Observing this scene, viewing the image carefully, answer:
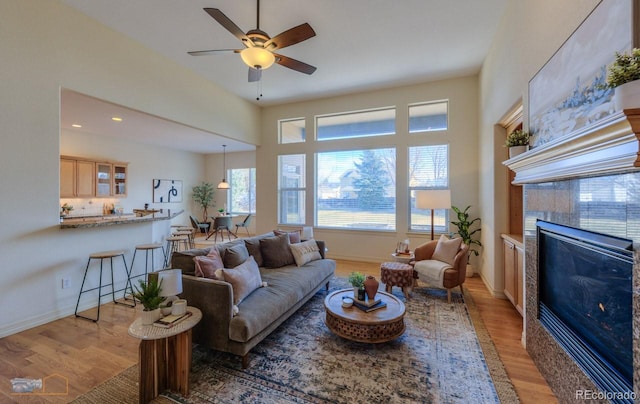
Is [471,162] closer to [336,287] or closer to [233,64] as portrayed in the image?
[336,287]

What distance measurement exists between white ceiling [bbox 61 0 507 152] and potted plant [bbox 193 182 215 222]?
4.91 metres

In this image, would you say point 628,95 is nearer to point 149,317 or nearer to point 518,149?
point 518,149

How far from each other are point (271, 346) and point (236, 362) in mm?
335

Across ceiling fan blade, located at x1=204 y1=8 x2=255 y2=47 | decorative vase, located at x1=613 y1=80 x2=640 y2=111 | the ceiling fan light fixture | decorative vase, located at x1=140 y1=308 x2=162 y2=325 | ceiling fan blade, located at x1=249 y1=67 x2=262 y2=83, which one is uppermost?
ceiling fan blade, located at x1=204 y1=8 x2=255 y2=47

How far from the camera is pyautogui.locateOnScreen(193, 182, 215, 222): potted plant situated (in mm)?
9172

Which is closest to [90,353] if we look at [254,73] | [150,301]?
[150,301]

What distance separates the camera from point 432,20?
3301mm

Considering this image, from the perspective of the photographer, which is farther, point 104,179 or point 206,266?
point 104,179

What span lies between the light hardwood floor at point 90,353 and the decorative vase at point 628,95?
1.87m

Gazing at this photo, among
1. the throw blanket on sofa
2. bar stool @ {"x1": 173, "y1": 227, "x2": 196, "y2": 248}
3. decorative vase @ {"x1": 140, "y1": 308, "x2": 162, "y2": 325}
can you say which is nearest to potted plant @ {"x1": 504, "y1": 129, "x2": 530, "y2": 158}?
the throw blanket on sofa

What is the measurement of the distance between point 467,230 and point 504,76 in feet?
8.23

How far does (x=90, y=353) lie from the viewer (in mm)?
2303

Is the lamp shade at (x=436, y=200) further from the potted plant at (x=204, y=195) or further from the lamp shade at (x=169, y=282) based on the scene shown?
the potted plant at (x=204, y=195)

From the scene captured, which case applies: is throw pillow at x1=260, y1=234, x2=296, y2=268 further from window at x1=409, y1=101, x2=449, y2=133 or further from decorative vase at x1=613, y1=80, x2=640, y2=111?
window at x1=409, y1=101, x2=449, y2=133
